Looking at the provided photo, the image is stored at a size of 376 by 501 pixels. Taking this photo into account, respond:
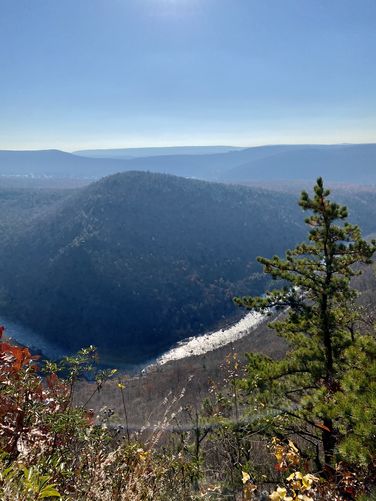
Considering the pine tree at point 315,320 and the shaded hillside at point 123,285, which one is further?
the shaded hillside at point 123,285

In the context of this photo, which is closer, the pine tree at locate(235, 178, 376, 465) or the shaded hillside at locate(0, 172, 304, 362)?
the pine tree at locate(235, 178, 376, 465)

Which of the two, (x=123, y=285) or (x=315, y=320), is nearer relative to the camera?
(x=315, y=320)

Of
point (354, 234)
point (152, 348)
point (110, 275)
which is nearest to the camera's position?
point (354, 234)

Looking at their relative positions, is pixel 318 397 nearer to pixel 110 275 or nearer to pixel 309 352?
pixel 309 352

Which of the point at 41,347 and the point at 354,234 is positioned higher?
the point at 354,234

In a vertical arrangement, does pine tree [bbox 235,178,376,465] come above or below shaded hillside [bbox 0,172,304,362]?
above

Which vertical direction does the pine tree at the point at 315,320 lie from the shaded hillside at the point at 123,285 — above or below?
above

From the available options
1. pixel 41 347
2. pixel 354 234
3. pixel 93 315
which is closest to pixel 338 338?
pixel 354 234

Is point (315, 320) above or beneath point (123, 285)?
above

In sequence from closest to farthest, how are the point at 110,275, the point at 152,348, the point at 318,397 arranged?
1. the point at 318,397
2. the point at 152,348
3. the point at 110,275

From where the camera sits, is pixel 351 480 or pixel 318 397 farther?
pixel 318 397

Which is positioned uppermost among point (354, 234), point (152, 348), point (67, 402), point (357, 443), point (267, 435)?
point (354, 234)
